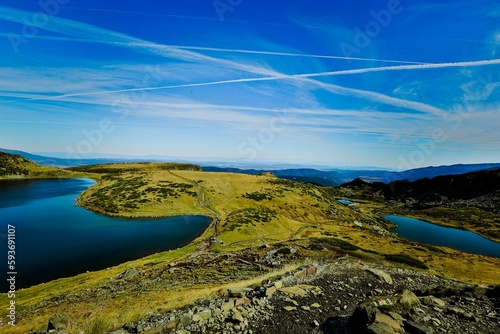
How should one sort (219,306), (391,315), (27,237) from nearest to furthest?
(391,315) → (219,306) → (27,237)

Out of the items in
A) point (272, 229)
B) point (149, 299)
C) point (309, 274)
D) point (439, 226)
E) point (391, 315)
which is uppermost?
point (391, 315)

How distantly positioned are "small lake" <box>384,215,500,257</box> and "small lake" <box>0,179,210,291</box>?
355ft

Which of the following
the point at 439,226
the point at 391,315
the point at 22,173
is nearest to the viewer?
the point at 391,315

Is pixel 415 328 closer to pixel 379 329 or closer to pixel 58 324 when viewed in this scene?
pixel 379 329

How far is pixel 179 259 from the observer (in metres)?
40.5

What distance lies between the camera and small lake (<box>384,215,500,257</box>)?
112 metres

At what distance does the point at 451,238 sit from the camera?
130000 millimetres

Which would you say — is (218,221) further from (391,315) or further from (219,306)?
(391,315)

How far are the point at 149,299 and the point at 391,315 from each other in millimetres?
19064

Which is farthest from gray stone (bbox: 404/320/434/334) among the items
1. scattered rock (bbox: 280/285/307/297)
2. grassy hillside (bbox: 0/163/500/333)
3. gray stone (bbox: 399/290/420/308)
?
grassy hillside (bbox: 0/163/500/333)

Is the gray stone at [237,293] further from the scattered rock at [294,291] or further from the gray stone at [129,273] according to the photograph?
the gray stone at [129,273]

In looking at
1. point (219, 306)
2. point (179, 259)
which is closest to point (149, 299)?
point (219, 306)

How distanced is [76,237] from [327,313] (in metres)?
51.9

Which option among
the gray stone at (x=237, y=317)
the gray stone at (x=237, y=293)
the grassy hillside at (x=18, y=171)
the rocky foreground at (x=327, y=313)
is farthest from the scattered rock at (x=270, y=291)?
the grassy hillside at (x=18, y=171)
